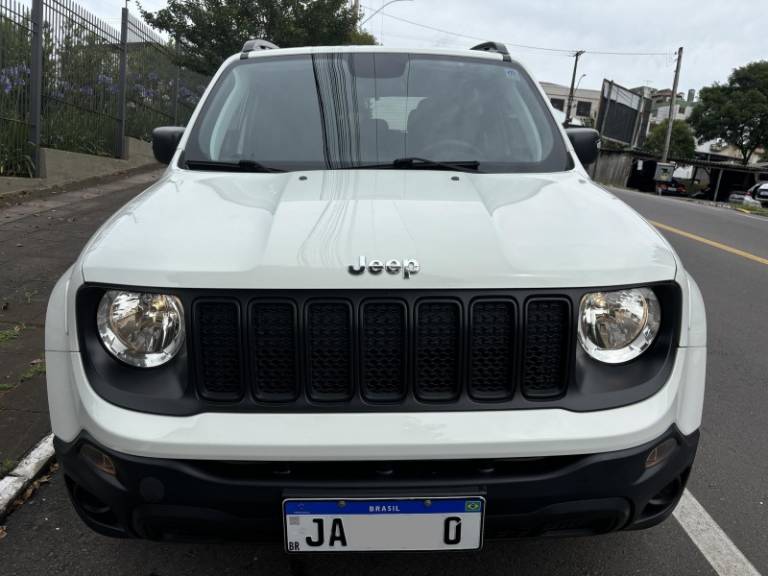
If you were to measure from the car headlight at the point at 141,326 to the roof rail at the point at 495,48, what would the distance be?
2.44 meters

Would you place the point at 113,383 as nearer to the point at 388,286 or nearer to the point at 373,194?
the point at 388,286

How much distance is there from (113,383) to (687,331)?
1.63m

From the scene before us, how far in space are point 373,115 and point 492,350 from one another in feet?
5.16

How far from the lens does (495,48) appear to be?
12.5 feet

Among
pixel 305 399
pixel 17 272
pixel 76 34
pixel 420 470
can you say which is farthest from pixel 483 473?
pixel 76 34

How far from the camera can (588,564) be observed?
238 centimetres

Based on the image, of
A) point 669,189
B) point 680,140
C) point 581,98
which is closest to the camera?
point 669,189

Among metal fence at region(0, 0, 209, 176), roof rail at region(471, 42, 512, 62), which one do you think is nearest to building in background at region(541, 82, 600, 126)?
metal fence at region(0, 0, 209, 176)

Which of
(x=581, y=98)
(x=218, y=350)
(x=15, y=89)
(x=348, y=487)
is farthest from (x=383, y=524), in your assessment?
(x=581, y=98)

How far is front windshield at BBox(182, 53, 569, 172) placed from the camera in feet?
9.50

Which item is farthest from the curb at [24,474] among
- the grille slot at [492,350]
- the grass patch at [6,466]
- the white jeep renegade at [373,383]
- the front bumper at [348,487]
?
the grille slot at [492,350]

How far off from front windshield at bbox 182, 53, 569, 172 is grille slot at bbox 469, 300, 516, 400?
1.12 m

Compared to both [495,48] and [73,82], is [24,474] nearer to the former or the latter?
[495,48]

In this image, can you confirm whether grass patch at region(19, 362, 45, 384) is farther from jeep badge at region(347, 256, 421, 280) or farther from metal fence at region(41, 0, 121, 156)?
metal fence at region(41, 0, 121, 156)
